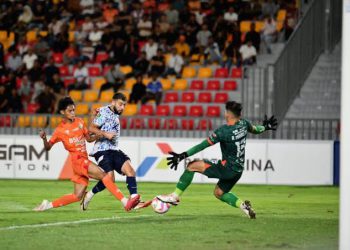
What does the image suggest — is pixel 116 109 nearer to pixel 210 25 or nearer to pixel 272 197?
pixel 272 197

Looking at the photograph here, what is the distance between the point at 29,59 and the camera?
→ 2973cm

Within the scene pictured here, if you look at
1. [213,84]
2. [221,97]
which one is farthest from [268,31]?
[221,97]

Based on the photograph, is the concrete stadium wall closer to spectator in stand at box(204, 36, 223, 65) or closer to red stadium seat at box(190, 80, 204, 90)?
red stadium seat at box(190, 80, 204, 90)

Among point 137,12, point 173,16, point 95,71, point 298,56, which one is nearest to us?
point 298,56

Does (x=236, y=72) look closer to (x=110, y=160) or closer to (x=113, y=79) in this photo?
(x=113, y=79)

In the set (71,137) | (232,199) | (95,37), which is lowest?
(232,199)

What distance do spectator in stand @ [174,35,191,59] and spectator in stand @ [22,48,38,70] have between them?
4464 mm

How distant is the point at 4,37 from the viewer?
104 feet

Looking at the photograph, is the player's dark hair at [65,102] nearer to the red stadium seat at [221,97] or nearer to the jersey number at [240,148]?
the jersey number at [240,148]

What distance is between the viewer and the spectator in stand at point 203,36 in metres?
28.5

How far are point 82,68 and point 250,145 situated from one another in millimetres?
7684

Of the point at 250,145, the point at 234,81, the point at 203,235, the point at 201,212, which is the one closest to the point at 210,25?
the point at 234,81

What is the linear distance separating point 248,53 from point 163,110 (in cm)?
312

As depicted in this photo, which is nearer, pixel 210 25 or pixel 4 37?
pixel 210 25
